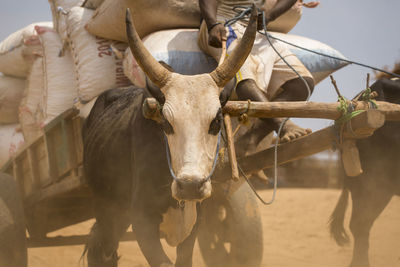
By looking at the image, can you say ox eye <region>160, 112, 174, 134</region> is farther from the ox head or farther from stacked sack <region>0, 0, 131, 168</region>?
stacked sack <region>0, 0, 131, 168</region>

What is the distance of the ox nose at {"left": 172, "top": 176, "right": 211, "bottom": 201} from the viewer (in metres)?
1.96

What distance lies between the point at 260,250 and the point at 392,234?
2.32m

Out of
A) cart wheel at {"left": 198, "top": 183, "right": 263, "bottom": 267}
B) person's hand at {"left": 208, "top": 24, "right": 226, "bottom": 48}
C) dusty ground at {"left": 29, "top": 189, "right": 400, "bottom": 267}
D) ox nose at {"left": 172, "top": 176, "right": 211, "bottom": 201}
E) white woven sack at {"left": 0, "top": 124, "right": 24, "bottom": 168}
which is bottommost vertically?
dusty ground at {"left": 29, "top": 189, "right": 400, "bottom": 267}

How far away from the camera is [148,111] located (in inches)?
88.1

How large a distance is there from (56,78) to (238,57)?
253cm

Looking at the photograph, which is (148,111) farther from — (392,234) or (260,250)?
(392,234)

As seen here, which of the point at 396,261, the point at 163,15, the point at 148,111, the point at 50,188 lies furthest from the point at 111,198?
the point at 396,261

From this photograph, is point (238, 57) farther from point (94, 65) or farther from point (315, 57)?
point (94, 65)

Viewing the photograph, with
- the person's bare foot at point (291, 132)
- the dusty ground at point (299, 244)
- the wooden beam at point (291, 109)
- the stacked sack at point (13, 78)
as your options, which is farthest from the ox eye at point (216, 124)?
the stacked sack at point (13, 78)

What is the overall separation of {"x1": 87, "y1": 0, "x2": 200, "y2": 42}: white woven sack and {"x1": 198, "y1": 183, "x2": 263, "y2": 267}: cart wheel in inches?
57.8

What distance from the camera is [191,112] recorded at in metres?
2.12

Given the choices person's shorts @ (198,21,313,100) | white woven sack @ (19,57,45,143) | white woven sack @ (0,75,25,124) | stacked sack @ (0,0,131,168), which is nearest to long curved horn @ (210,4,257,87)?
person's shorts @ (198,21,313,100)

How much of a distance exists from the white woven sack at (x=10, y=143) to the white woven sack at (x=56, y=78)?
523 mm

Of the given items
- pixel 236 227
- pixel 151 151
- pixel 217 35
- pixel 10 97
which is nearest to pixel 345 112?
pixel 217 35
